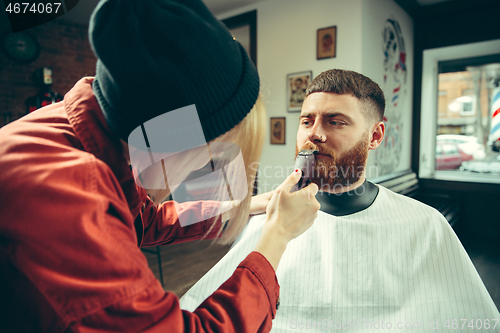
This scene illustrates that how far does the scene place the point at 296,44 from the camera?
2.59 meters

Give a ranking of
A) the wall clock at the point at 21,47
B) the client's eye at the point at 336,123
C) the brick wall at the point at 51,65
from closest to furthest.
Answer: the client's eye at the point at 336,123 < the wall clock at the point at 21,47 < the brick wall at the point at 51,65

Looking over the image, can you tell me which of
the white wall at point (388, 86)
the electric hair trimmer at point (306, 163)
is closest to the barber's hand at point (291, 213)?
the electric hair trimmer at point (306, 163)

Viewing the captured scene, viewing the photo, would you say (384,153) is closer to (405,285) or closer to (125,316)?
(405,285)

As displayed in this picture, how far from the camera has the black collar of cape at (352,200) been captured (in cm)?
135

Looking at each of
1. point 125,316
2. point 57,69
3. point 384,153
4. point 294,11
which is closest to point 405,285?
point 125,316

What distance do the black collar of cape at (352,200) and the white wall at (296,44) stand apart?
23.4 inches

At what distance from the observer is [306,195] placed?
89cm

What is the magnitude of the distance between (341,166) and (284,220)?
0.63 metres

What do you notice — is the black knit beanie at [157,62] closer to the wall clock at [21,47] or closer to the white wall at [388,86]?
the white wall at [388,86]

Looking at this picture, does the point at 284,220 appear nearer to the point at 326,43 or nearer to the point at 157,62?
the point at 157,62

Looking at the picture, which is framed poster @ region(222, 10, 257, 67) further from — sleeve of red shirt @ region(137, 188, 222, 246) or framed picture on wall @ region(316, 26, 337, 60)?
sleeve of red shirt @ region(137, 188, 222, 246)

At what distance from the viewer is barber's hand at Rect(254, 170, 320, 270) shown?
2.44 ft

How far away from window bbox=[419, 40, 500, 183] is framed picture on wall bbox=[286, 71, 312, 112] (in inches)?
69.4

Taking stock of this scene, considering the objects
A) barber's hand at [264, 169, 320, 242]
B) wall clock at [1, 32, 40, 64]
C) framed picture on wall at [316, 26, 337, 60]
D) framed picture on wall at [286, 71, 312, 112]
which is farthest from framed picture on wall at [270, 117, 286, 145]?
wall clock at [1, 32, 40, 64]
